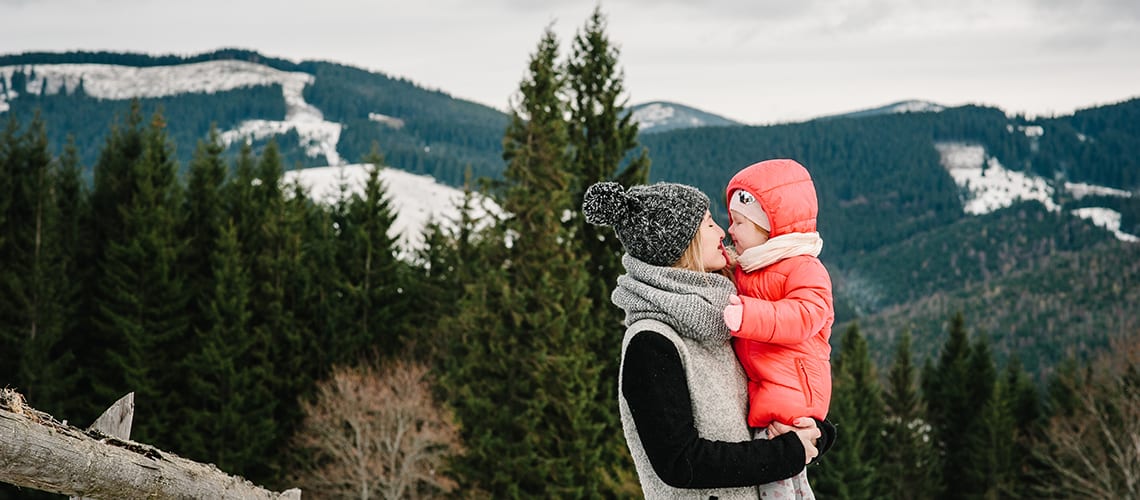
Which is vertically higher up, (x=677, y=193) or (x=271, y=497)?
(x=677, y=193)

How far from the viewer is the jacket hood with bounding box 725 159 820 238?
310 cm

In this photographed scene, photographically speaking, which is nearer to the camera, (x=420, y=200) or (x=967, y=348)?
(x=967, y=348)

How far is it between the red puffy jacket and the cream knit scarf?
0.03m

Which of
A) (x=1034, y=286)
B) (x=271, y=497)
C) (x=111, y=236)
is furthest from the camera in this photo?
(x=1034, y=286)

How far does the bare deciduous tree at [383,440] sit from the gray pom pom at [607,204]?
63.7 ft

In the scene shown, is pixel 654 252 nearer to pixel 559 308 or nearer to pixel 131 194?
pixel 559 308

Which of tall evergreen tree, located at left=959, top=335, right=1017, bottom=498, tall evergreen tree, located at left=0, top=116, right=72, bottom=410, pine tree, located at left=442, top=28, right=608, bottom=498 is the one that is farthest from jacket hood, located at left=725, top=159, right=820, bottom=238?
tall evergreen tree, located at left=959, top=335, right=1017, bottom=498

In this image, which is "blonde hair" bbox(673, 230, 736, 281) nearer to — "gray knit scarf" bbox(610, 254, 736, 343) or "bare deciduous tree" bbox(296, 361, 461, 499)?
"gray knit scarf" bbox(610, 254, 736, 343)

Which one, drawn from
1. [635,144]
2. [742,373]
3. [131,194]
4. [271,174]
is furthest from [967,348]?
[742,373]

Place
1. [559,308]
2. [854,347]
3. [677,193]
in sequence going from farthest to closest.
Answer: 1. [854,347]
2. [559,308]
3. [677,193]

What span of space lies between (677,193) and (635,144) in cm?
1891

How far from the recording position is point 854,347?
4584cm

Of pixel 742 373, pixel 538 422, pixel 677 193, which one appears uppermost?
pixel 677 193

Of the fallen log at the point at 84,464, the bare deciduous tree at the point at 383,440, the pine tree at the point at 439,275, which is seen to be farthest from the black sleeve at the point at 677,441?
the pine tree at the point at 439,275
